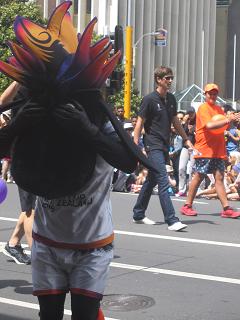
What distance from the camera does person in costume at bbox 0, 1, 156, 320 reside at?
348cm

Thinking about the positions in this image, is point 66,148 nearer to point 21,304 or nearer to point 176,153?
point 21,304

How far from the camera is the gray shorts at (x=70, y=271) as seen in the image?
11.9 ft

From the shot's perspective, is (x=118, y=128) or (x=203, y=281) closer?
(x=118, y=128)

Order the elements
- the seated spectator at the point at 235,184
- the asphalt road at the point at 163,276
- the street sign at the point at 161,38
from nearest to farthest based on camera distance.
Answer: the asphalt road at the point at 163,276 → the seated spectator at the point at 235,184 → the street sign at the point at 161,38

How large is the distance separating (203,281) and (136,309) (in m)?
1.17

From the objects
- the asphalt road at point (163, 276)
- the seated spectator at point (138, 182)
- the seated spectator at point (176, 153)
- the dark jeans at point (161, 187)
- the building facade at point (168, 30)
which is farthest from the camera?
the building facade at point (168, 30)

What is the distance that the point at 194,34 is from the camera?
60094 mm

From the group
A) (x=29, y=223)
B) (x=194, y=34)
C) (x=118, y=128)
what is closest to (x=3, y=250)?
(x=29, y=223)

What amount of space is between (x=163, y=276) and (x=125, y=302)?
1.06 m

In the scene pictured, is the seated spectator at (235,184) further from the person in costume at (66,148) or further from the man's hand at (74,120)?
the man's hand at (74,120)

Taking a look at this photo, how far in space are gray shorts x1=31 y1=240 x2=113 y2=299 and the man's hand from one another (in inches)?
24.5

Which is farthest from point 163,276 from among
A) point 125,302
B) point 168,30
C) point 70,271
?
point 168,30

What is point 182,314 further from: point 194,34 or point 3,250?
point 194,34

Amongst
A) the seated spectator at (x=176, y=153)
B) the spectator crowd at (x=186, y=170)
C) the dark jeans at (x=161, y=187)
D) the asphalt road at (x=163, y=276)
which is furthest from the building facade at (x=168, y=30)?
the asphalt road at (x=163, y=276)
